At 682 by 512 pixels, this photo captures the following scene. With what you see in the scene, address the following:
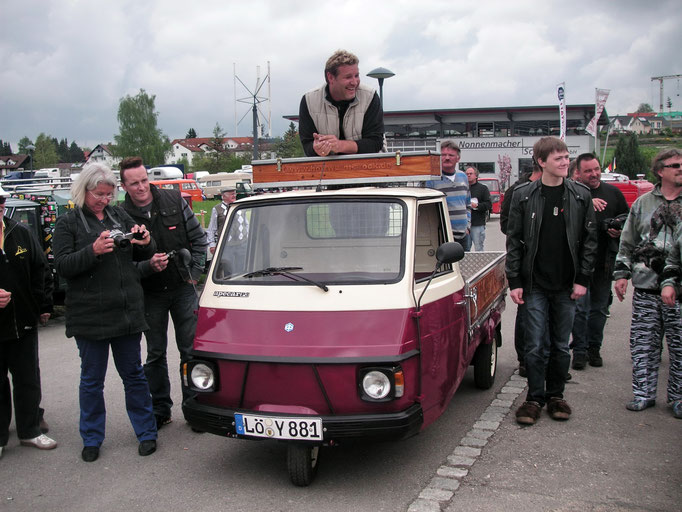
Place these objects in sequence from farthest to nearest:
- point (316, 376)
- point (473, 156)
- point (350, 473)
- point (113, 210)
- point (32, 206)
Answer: point (473, 156), point (32, 206), point (113, 210), point (350, 473), point (316, 376)

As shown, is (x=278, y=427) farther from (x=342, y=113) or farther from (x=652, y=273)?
(x=652, y=273)

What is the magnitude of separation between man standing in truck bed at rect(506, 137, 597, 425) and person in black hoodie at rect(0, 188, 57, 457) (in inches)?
154

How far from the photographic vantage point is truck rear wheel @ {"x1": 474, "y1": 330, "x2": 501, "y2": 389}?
638 centimetres

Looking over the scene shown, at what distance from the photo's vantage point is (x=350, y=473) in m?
4.65

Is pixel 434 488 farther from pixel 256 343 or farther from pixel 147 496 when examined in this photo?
pixel 147 496

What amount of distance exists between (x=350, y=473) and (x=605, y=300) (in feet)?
12.9

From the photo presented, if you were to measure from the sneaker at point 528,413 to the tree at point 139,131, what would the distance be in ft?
329

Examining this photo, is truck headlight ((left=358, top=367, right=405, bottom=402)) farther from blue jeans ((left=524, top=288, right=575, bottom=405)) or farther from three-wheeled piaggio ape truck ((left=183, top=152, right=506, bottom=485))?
blue jeans ((left=524, top=288, right=575, bottom=405))

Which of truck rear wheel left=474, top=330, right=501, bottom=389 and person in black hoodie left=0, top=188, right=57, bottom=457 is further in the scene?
truck rear wheel left=474, top=330, right=501, bottom=389

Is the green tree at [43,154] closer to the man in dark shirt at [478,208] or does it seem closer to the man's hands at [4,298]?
the man in dark shirt at [478,208]

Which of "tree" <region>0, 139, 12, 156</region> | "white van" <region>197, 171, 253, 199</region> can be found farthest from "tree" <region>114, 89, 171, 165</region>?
"tree" <region>0, 139, 12, 156</region>

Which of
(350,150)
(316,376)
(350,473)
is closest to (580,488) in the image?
(350,473)

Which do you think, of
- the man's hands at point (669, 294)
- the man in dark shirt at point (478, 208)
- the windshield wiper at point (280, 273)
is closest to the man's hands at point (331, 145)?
the windshield wiper at point (280, 273)

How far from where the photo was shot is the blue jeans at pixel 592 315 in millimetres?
7172
